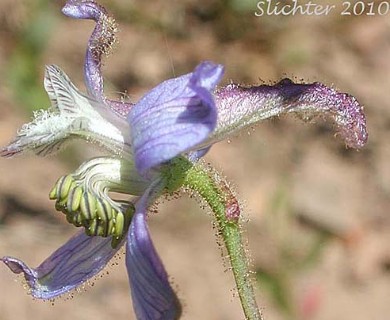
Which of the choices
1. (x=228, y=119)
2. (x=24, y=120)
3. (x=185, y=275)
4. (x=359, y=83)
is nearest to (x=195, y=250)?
(x=185, y=275)

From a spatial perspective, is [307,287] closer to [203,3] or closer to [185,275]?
[185,275]

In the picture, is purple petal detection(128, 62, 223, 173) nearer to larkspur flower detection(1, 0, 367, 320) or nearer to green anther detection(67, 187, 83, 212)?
larkspur flower detection(1, 0, 367, 320)

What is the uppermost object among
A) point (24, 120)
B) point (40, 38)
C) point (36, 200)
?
point (40, 38)

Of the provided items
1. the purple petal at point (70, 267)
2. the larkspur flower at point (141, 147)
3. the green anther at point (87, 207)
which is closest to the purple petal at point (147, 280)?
the larkspur flower at point (141, 147)

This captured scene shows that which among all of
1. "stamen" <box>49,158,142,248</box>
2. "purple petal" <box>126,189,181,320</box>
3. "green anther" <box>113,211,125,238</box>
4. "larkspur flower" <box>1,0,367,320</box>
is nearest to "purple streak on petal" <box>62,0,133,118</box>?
"larkspur flower" <box>1,0,367,320</box>

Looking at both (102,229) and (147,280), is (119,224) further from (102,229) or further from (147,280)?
(147,280)

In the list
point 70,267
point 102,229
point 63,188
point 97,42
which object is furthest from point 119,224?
point 97,42
